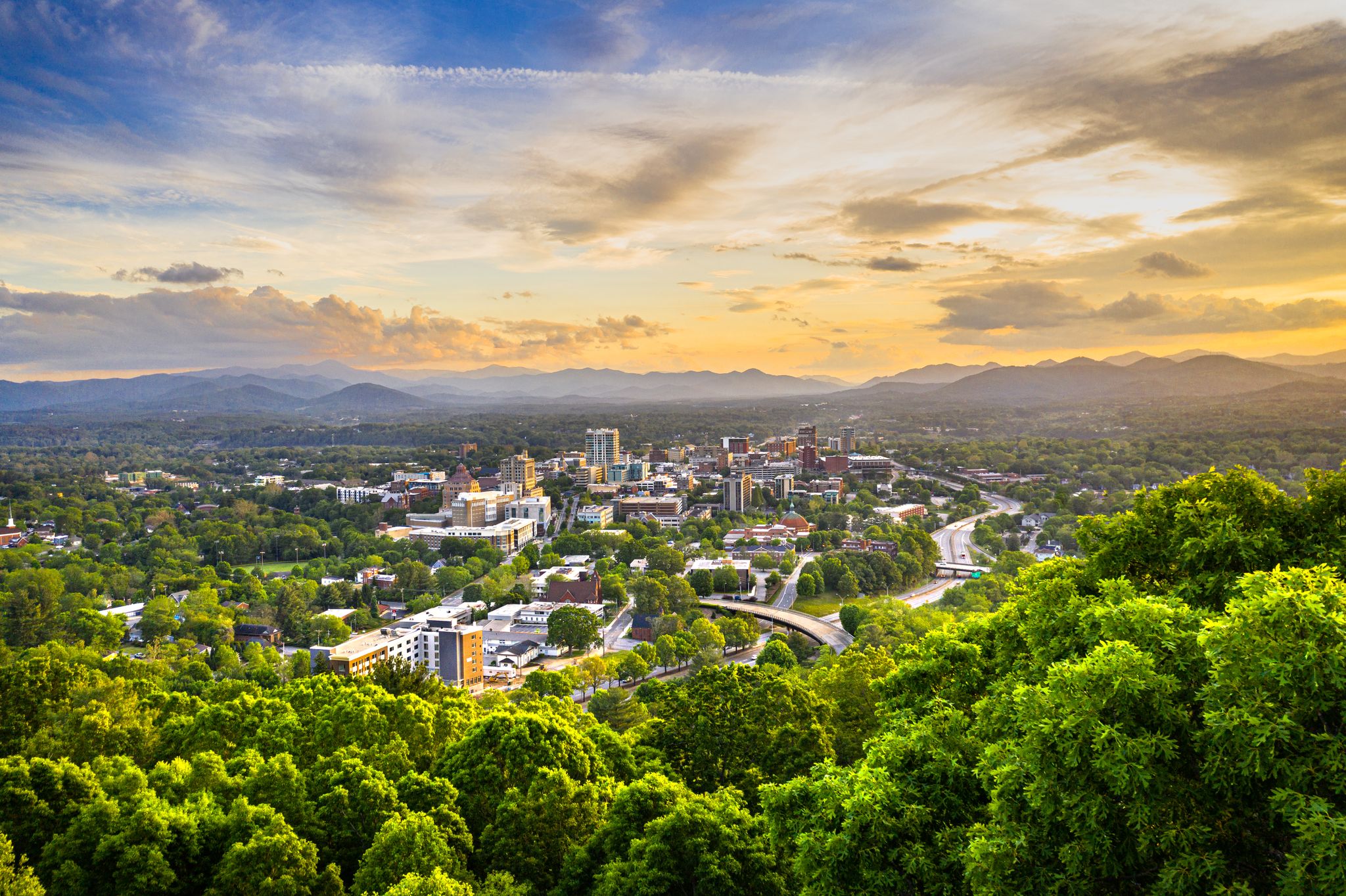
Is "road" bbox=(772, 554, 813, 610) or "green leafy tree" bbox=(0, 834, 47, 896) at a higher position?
"green leafy tree" bbox=(0, 834, 47, 896)

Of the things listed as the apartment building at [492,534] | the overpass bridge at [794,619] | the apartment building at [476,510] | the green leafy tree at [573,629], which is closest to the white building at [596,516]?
the apartment building at [492,534]

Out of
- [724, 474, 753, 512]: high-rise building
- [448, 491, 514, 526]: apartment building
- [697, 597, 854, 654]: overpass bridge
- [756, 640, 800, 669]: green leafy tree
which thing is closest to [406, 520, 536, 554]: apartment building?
[448, 491, 514, 526]: apartment building

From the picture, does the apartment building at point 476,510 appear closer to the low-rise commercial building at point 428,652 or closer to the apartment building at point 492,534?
the apartment building at point 492,534

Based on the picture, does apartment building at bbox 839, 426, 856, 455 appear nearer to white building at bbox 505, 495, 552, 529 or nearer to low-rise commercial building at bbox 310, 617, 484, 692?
white building at bbox 505, 495, 552, 529

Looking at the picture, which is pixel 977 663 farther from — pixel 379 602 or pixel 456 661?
pixel 379 602

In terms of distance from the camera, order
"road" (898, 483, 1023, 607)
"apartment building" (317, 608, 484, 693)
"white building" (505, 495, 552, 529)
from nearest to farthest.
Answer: "apartment building" (317, 608, 484, 693)
"road" (898, 483, 1023, 607)
"white building" (505, 495, 552, 529)

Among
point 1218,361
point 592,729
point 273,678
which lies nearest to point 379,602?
point 273,678
